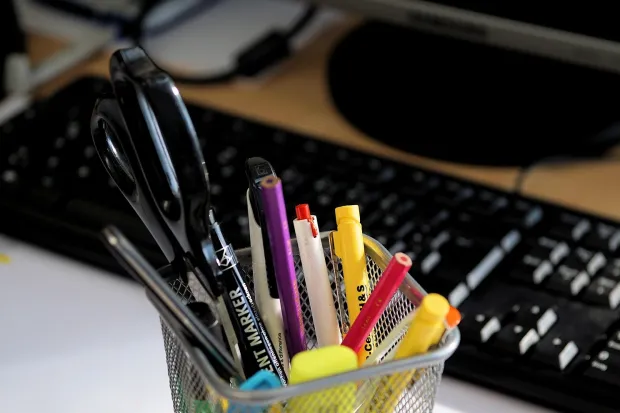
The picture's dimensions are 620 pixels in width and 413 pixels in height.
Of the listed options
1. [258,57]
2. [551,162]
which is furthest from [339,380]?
[258,57]

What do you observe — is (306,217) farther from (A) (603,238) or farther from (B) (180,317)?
(A) (603,238)

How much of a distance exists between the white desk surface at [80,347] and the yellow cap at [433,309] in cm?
14

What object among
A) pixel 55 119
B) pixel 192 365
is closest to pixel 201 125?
pixel 55 119

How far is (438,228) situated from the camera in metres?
0.55

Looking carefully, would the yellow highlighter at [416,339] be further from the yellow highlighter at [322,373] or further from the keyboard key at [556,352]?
the keyboard key at [556,352]

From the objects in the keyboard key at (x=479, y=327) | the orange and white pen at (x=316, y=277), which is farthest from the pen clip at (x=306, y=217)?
the keyboard key at (x=479, y=327)

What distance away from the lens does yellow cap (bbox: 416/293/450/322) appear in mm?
333

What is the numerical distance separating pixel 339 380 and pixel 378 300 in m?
0.05

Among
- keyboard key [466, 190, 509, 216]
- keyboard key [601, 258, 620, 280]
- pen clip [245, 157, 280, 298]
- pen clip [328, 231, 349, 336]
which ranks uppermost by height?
pen clip [245, 157, 280, 298]

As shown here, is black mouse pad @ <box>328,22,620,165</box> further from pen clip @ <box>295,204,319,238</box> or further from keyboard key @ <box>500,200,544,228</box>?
pen clip @ <box>295,204,319,238</box>

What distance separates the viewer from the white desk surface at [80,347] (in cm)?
47

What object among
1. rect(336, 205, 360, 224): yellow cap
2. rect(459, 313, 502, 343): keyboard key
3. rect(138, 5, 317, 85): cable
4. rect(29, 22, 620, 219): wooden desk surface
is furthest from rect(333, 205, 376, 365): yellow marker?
rect(138, 5, 317, 85): cable

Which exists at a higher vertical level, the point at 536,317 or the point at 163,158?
the point at 163,158

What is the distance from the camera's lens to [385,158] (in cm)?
61
